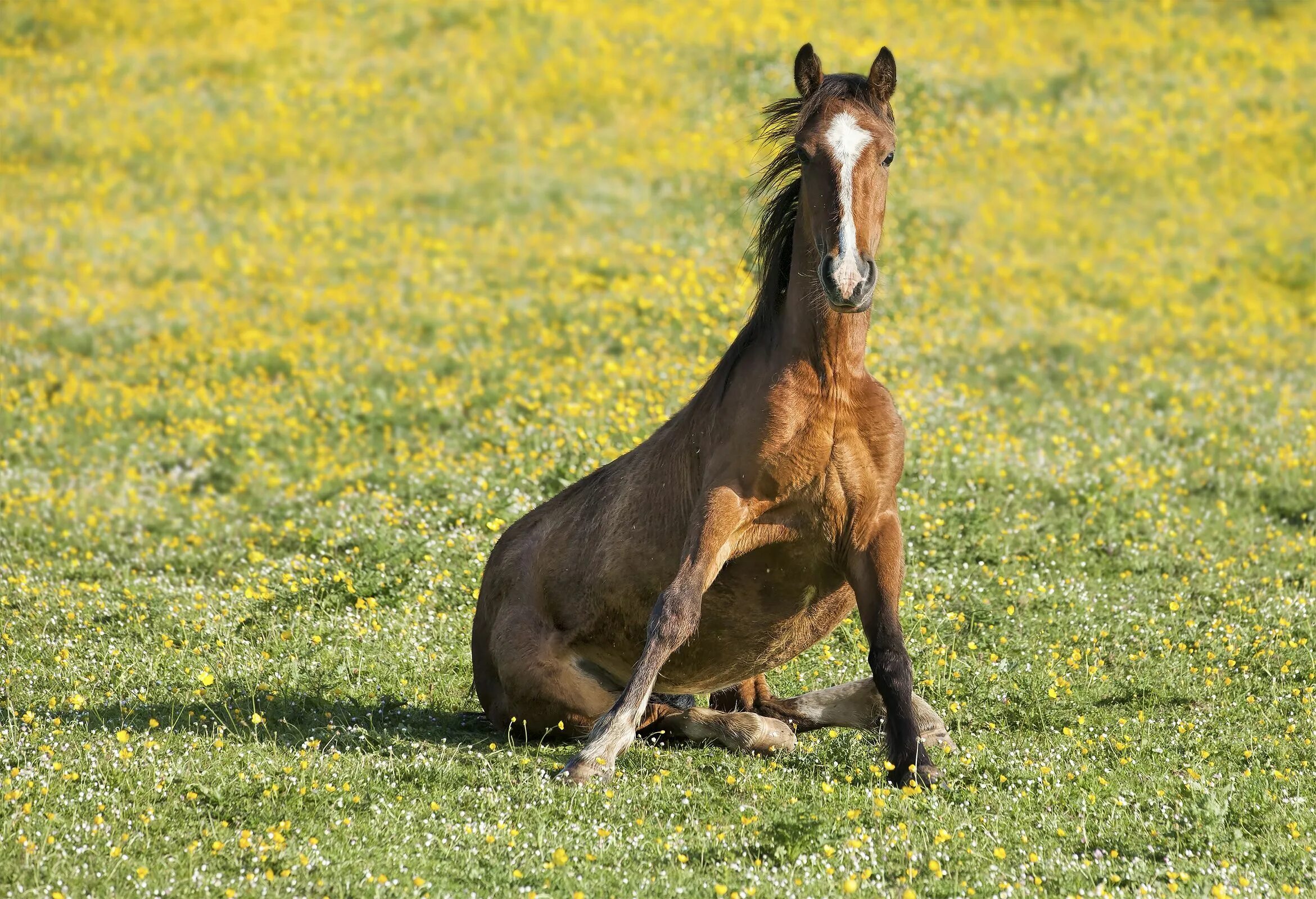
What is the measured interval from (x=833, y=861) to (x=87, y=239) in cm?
2118

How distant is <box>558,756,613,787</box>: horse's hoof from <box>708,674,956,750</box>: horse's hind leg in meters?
1.65

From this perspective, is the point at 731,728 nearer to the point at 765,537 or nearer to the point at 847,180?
the point at 765,537

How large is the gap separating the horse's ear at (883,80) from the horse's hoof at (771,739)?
350cm

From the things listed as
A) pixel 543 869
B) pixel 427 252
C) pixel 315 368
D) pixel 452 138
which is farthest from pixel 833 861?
pixel 452 138

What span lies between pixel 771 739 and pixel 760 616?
0.87 m

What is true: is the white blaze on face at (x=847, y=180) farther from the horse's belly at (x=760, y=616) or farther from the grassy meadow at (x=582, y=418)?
the grassy meadow at (x=582, y=418)

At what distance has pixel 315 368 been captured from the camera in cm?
1828

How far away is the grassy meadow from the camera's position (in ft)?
21.0

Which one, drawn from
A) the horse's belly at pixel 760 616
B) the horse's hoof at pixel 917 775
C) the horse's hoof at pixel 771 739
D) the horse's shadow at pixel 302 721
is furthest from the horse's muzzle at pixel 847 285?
the horse's shadow at pixel 302 721

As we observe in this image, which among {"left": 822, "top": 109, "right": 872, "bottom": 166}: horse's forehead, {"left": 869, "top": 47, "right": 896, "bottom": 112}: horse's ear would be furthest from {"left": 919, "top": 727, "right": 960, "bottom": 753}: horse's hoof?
{"left": 869, "top": 47, "right": 896, "bottom": 112}: horse's ear

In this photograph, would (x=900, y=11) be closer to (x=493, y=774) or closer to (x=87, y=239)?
(x=87, y=239)

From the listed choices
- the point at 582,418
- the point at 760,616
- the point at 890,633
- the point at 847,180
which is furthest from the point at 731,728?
the point at 582,418

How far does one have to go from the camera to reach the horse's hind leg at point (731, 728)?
7.83 metres

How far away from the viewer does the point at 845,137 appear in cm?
671
